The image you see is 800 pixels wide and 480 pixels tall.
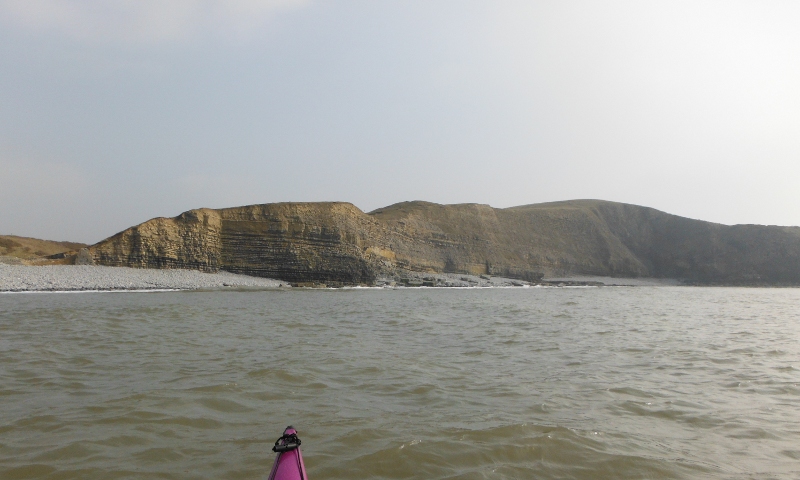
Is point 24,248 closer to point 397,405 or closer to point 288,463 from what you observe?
point 397,405

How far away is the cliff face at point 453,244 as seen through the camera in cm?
3675

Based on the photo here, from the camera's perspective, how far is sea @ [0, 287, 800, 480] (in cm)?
402

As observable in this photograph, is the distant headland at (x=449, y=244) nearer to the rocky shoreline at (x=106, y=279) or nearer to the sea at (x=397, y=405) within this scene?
the rocky shoreline at (x=106, y=279)

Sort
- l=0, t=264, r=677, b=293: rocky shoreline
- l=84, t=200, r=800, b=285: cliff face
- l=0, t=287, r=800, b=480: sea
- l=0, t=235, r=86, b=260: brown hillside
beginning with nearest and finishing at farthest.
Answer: l=0, t=287, r=800, b=480: sea < l=0, t=264, r=677, b=293: rocky shoreline < l=84, t=200, r=800, b=285: cliff face < l=0, t=235, r=86, b=260: brown hillside

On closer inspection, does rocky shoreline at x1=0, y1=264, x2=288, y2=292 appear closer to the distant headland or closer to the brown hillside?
the distant headland

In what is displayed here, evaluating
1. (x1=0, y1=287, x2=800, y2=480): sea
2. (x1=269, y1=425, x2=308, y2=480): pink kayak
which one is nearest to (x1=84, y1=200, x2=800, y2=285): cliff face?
(x1=0, y1=287, x2=800, y2=480): sea

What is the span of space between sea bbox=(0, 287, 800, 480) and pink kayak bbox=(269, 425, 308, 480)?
77cm

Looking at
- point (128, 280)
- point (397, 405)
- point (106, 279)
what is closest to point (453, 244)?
point (128, 280)

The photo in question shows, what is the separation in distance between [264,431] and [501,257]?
51826 millimetres

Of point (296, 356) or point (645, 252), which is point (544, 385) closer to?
point (296, 356)

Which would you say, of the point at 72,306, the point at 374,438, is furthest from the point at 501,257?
the point at 374,438

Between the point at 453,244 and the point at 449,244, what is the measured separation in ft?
1.74

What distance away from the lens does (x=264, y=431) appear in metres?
4.71

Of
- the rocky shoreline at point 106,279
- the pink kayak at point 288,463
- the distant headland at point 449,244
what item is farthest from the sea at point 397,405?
the distant headland at point 449,244
